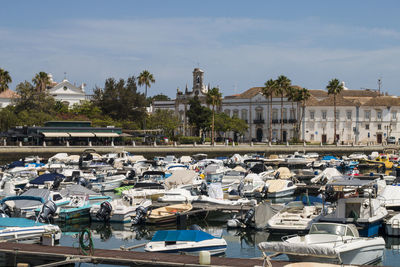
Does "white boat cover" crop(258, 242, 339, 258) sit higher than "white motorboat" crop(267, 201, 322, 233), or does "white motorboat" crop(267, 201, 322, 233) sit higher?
"white boat cover" crop(258, 242, 339, 258)

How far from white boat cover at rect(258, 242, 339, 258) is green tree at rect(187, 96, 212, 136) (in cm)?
10025

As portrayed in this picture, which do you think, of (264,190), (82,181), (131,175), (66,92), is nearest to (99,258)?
(264,190)

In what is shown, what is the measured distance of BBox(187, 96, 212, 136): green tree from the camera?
122m

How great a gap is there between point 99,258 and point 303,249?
284 inches

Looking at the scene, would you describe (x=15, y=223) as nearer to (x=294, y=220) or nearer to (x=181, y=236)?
(x=181, y=236)

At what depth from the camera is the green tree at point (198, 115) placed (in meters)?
122

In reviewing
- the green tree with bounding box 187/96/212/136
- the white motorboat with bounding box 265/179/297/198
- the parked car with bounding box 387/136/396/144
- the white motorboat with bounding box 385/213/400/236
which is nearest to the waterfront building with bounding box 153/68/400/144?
the parked car with bounding box 387/136/396/144

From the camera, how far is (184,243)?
23.8m

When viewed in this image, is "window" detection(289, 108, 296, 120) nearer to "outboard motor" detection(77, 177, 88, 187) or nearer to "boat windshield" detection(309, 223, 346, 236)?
"outboard motor" detection(77, 177, 88, 187)

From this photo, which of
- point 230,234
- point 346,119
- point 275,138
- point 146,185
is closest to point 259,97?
point 275,138

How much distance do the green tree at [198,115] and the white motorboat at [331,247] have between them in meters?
97.8

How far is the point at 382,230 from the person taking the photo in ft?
97.3

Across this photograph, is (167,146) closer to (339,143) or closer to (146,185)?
(339,143)

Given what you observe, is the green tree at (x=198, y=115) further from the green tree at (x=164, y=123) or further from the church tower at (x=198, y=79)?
the church tower at (x=198, y=79)
